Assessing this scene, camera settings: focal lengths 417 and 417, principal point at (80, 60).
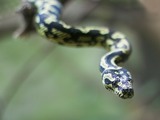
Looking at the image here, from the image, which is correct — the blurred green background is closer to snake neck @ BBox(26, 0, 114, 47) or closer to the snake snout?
snake neck @ BBox(26, 0, 114, 47)

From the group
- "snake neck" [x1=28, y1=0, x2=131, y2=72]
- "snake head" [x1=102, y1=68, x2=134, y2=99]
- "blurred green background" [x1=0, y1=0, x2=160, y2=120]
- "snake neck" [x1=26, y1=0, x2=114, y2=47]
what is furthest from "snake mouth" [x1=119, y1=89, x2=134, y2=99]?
"blurred green background" [x1=0, y1=0, x2=160, y2=120]

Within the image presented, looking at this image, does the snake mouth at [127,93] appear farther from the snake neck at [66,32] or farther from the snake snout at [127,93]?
the snake neck at [66,32]

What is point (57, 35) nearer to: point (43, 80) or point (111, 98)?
point (111, 98)

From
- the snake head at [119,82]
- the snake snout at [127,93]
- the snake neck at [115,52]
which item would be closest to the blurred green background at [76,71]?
the snake neck at [115,52]


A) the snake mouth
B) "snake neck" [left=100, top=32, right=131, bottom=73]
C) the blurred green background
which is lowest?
the snake mouth

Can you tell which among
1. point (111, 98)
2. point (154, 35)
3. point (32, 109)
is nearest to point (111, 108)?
point (111, 98)

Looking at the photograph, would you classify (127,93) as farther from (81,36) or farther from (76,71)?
(76,71)
